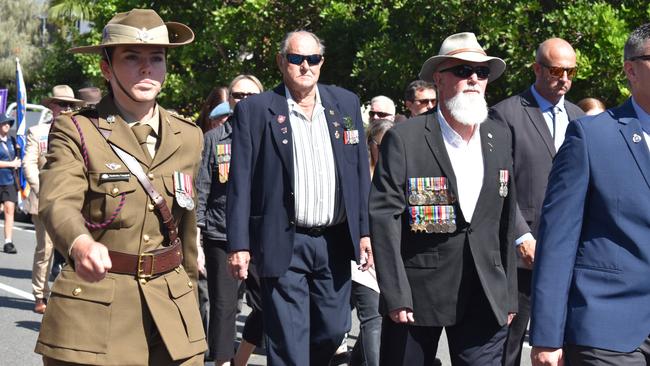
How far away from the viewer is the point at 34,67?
171 feet

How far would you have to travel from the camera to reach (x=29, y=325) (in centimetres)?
1042

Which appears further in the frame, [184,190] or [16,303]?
[16,303]

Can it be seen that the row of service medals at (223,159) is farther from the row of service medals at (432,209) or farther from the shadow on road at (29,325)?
the shadow on road at (29,325)

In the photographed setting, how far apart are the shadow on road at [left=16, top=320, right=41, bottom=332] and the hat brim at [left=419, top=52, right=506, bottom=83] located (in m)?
5.23

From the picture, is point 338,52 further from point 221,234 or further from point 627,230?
point 627,230

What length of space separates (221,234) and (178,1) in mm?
13971

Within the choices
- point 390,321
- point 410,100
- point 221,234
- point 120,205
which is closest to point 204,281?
point 221,234

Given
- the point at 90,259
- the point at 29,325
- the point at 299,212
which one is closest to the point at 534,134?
the point at 299,212

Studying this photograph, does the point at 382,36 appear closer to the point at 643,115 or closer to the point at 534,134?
the point at 534,134

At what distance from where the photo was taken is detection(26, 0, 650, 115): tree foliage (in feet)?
49.7

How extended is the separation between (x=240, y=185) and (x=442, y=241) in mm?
1318

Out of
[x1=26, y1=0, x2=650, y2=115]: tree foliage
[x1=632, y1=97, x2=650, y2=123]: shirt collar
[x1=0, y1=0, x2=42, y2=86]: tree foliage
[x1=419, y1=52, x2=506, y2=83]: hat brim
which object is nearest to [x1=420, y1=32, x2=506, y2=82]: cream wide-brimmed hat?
[x1=419, y1=52, x2=506, y2=83]: hat brim

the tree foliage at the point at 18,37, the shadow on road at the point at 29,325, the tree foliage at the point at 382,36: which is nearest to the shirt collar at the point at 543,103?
the shadow on road at the point at 29,325

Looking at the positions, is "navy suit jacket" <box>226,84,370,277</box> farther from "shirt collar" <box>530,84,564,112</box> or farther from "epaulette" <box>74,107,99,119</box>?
"epaulette" <box>74,107,99,119</box>
